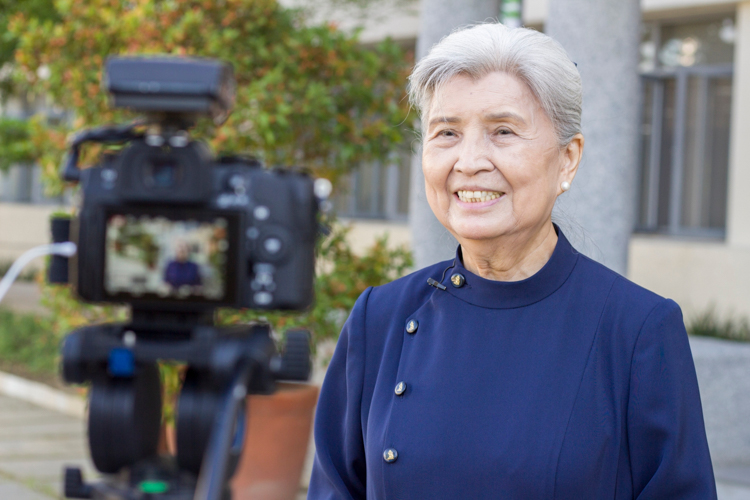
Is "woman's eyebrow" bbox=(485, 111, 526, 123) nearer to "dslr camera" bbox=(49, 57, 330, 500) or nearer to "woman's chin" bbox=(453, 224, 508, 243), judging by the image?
"woman's chin" bbox=(453, 224, 508, 243)

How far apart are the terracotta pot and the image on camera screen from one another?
315cm

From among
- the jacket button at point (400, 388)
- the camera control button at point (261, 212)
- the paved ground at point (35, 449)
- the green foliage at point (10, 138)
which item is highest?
the green foliage at point (10, 138)

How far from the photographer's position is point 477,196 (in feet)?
6.57

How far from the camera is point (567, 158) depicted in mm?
2078

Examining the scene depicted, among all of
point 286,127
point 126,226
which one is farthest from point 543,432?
point 286,127

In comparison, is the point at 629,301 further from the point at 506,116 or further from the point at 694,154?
the point at 694,154

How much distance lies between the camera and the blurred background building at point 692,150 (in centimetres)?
897

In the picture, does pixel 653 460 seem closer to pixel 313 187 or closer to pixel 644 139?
pixel 313 187

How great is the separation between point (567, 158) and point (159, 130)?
2.88 ft

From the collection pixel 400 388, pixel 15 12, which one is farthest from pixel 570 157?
pixel 15 12

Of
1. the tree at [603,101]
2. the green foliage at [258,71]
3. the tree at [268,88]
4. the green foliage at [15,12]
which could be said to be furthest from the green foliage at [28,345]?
the tree at [603,101]

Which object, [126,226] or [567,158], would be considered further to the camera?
[567,158]

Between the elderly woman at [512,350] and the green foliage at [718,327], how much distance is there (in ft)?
18.6

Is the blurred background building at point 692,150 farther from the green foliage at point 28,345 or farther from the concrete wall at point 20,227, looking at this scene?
the concrete wall at point 20,227
